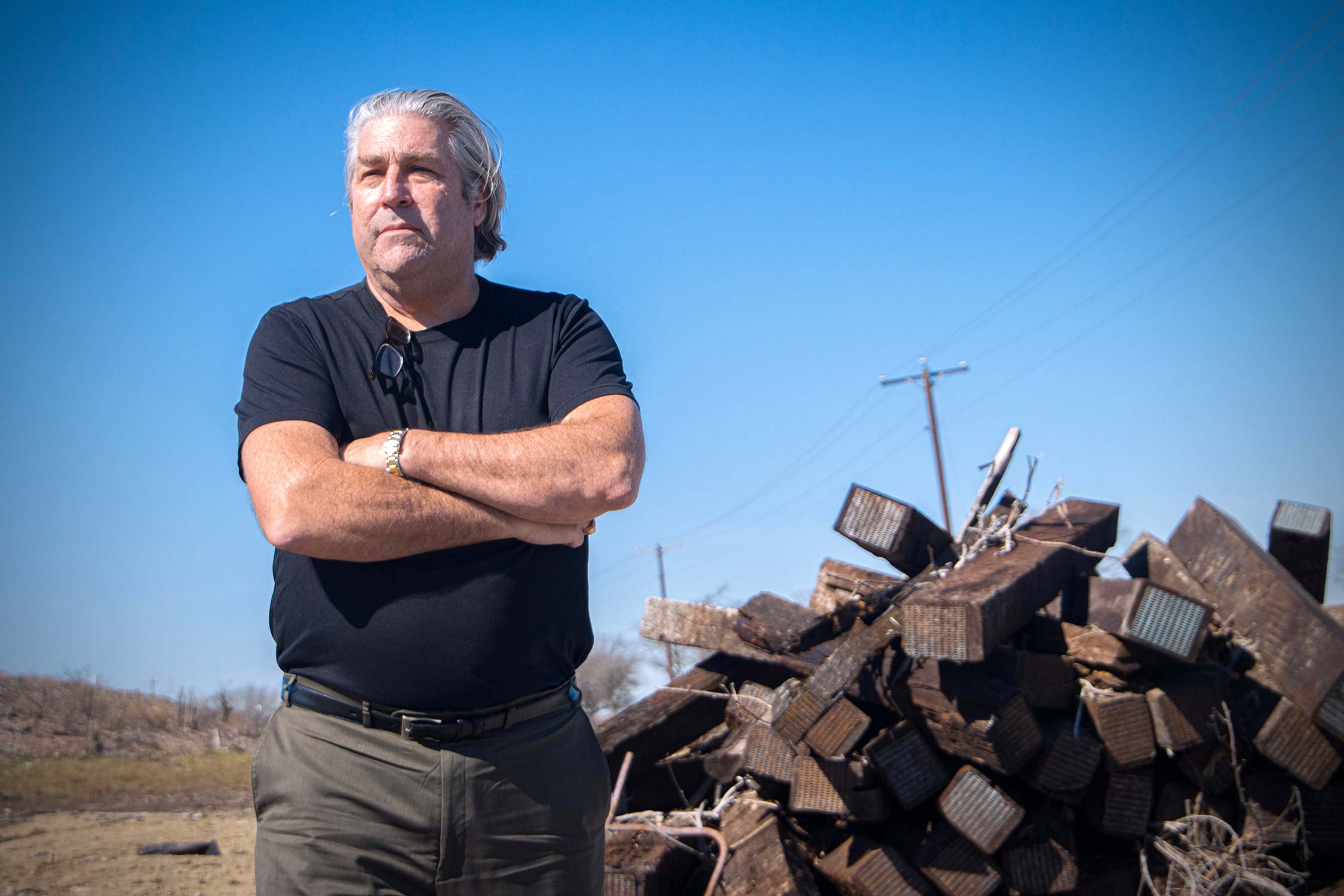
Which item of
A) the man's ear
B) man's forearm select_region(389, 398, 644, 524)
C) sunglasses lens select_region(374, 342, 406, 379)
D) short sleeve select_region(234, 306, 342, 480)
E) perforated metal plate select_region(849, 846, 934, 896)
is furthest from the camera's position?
perforated metal plate select_region(849, 846, 934, 896)

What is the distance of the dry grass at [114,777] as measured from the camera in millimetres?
7102

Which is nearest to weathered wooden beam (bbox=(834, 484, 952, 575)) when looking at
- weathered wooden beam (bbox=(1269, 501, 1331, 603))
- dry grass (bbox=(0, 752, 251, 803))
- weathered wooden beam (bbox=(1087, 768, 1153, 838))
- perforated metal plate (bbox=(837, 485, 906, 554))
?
perforated metal plate (bbox=(837, 485, 906, 554))

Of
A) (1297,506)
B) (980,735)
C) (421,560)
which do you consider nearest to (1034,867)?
(980,735)

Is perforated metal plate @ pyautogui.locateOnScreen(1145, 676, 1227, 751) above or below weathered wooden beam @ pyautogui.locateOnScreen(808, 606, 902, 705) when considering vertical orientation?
below

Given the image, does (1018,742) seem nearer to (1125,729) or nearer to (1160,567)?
(1125,729)

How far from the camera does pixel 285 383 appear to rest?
2.04 metres

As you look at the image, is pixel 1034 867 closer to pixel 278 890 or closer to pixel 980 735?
pixel 980 735

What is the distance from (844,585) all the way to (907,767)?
3.38ft

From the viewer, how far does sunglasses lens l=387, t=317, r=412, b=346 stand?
214 cm

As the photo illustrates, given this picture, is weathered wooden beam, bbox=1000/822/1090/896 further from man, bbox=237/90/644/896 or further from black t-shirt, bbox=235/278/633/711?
black t-shirt, bbox=235/278/633/711

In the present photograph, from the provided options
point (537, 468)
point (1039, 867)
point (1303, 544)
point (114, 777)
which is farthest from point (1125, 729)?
point (114, 777)

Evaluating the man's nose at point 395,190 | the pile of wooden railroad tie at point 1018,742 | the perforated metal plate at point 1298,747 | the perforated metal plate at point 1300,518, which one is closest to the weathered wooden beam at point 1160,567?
the pile of wooden railroad tie at point 1018,742

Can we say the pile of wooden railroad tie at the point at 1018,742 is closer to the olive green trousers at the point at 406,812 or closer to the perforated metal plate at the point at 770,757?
the perforated metal plate at the point at 770,757

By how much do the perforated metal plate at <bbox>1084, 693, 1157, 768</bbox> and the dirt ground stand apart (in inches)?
160
